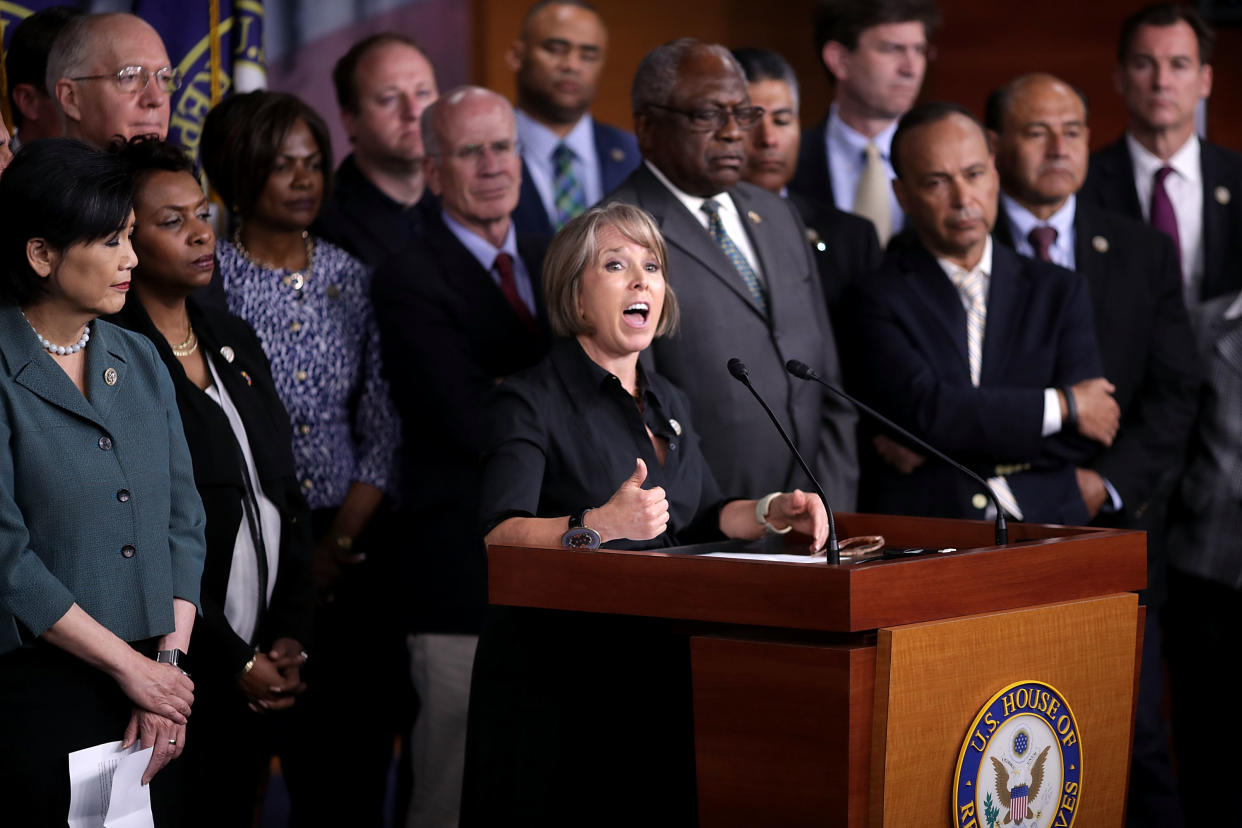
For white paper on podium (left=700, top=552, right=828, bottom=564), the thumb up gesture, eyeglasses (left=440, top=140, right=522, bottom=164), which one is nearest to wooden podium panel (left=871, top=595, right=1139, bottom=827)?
white paper on podium (left=700, top=552, right=828, bottom=564)

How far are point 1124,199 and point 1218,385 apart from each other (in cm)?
66

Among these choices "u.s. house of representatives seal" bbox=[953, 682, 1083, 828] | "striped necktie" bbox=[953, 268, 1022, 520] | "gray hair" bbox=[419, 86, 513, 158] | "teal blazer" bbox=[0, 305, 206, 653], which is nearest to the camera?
"u.s. house of representatives seal" bbox=[953, 682, 1083, 828]

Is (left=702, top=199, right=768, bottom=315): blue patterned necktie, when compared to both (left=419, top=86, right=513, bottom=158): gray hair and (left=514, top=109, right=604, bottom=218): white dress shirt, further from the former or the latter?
(left=514, top=109, right=604, bottom=218): white dress shirt

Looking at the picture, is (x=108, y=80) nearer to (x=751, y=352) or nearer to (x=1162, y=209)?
(x=751, y=352)

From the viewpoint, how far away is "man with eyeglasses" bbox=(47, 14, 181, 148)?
2955 millimetres

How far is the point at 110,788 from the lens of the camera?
2.25 metres

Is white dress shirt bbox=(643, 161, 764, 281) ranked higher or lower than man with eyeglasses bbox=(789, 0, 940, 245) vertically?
lower

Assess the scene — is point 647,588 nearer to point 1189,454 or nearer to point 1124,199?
point 1189,454

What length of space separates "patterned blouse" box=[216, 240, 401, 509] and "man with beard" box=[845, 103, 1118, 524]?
107cm

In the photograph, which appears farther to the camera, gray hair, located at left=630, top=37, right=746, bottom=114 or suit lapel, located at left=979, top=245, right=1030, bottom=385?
suit lapel, located at left=979, top=245, right=1030, bottom=385

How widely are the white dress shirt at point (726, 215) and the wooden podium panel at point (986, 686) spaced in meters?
1.28

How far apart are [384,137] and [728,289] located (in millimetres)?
1164

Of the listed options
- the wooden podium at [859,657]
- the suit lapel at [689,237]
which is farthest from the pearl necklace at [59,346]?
the suit lapel at [689,237]

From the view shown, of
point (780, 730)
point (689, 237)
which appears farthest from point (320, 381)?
point (780, 730)
